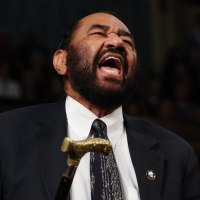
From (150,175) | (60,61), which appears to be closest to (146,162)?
(150,175)

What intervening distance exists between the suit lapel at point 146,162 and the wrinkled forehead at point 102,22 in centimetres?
35

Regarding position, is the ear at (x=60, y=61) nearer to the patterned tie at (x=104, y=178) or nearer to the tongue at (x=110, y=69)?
the tongue at (x=110, y=69)

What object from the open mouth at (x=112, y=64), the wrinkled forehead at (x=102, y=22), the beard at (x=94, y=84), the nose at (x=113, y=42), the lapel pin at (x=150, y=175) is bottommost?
the lapel pin at (x=150, y=175)

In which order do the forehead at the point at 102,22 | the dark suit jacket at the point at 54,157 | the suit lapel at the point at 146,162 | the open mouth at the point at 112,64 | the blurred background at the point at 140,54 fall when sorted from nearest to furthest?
the dark suit jacket at the point at 54,157 → the suit lapel at the point at 146,162 → the open mouth at the point at 112,64 → the forehead at the point at 102,22 → the blurred background at the point at 140,54

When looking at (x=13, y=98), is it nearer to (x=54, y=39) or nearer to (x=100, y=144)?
(x=54, y=39)

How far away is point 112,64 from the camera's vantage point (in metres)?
2.21

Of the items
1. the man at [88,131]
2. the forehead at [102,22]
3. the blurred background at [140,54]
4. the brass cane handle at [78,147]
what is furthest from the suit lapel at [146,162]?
the blurred background at [140,54]

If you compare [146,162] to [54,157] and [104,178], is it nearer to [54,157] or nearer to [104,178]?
[104,178]

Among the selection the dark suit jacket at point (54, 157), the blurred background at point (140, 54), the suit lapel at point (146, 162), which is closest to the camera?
the dark suit jacket at point (54, 157)

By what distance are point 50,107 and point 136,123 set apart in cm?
34

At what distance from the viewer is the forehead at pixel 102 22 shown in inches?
91.4

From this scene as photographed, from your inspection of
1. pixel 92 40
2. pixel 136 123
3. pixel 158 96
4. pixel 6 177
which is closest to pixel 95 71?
pixel 92 40

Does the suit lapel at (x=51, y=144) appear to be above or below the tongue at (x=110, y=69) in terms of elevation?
below

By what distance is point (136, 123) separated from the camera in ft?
7.82
